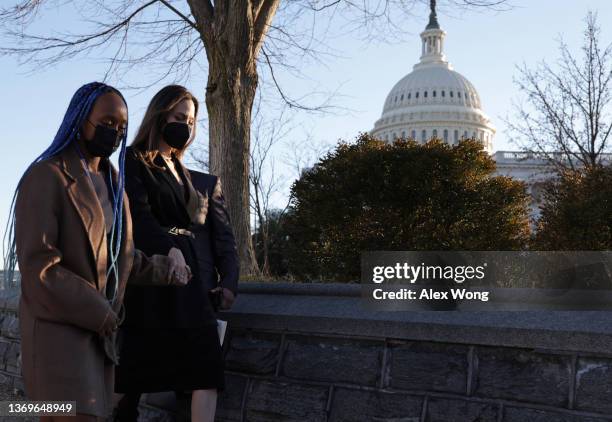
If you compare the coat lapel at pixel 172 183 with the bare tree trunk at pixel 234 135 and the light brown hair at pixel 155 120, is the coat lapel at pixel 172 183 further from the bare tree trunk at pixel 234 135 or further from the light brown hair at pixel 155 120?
the bare tree trunk at pixel 234 135

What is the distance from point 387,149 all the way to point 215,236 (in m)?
8.14

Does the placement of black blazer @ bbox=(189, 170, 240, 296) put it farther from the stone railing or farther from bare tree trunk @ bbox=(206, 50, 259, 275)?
bare tree trunk @ bbox=(206, 50, 259, 275)

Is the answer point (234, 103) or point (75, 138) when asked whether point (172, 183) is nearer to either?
point (75, 138)

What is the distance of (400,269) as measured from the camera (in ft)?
16.0

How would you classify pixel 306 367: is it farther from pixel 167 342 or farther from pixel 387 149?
pixel 387 149

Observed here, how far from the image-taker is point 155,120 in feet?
10.4

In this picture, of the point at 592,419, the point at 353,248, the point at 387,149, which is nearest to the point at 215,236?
the point at 592,419

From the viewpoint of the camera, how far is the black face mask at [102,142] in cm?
229

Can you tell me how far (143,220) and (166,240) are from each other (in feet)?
0.44


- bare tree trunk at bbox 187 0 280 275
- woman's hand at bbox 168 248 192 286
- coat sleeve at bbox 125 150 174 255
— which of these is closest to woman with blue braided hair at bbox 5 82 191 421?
woman's hand at bbox 168 248 192 286

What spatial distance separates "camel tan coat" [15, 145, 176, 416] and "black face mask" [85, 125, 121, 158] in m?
0.11

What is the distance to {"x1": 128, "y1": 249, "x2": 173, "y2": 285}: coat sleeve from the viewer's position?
99.7 inches

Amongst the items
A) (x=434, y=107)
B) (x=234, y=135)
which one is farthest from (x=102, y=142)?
(x=434, y=107)

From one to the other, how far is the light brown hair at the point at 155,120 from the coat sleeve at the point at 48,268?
1.03 m
